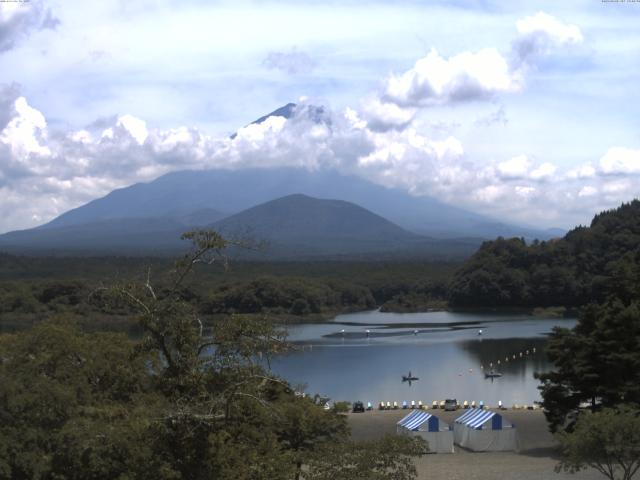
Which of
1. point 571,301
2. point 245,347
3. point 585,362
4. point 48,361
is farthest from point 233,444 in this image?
point 571,301

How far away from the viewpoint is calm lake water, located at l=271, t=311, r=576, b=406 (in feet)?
101

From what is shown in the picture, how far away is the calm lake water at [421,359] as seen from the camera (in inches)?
1214

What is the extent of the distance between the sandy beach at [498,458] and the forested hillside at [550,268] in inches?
1614

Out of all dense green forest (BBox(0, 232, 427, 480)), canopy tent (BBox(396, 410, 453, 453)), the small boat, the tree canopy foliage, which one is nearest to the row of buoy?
the small boat

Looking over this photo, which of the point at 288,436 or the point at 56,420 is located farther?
the point at 288,436

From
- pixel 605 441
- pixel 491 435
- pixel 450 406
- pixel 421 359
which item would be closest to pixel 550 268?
pixel 421 359

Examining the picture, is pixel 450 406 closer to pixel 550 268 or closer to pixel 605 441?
pixel 605 441

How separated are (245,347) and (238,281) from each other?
56.0 m

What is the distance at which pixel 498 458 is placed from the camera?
1798cm

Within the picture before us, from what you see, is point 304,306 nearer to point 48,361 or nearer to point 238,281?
point 238,281

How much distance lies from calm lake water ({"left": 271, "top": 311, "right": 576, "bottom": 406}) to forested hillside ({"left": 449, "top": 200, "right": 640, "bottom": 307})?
234 inches

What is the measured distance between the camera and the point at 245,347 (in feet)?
24.6

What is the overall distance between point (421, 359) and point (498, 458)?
21.6 meters

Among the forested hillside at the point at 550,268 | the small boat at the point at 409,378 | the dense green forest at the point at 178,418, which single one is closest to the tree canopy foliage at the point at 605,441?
the dense green forest at the point at 178,418
